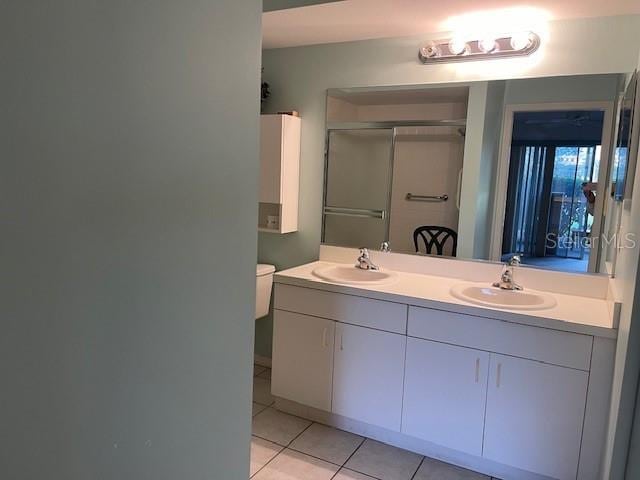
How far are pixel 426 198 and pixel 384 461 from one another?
56.0 inches

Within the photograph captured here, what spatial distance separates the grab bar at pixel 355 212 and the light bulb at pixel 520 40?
1112 mm

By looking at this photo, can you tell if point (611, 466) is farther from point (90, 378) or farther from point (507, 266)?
point (90, 378)

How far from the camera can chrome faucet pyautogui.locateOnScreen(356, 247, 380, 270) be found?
9.18 feet

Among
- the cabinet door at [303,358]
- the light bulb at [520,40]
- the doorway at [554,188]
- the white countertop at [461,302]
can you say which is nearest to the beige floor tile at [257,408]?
the cabinet door at [303,358]

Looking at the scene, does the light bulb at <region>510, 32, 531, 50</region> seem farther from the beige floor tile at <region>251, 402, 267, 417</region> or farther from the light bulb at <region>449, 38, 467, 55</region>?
the beige floor tile at <region>251, 402, 267, 417</region>

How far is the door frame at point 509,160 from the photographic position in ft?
7.31

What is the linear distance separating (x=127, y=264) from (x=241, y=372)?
0.44 metres

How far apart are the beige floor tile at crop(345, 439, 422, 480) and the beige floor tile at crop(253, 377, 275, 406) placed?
0.73 m

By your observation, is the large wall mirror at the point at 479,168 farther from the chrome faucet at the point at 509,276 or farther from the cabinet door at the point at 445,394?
the cabinet door at the point at 445,394

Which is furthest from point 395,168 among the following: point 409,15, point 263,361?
point 263,361

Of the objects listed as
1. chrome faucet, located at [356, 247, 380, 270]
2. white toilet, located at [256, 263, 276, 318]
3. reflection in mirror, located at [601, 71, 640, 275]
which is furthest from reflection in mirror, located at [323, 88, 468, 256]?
reflection in mirror, located at [601, 71, 640, 275]

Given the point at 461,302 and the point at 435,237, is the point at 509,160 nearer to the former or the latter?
the point at 435,237

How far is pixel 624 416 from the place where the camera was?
5.18 feet

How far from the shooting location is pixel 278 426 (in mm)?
2625
